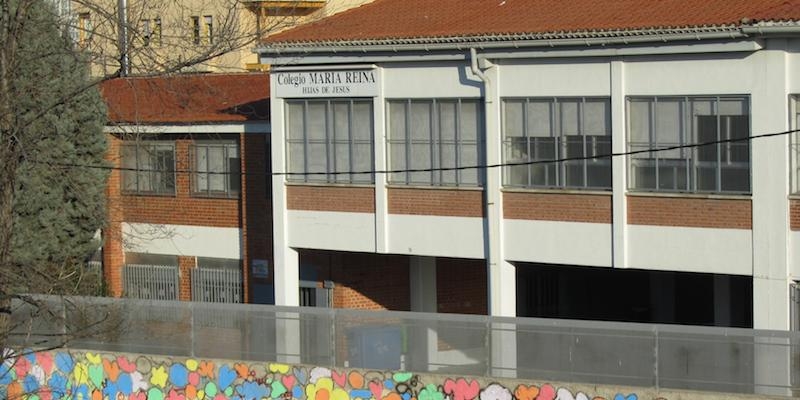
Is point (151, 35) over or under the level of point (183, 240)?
over

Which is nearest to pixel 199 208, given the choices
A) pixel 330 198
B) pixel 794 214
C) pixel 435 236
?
pixel 330 198

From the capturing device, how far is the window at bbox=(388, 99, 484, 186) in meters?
26.1

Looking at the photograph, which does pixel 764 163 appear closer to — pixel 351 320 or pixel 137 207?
pixel 351 320

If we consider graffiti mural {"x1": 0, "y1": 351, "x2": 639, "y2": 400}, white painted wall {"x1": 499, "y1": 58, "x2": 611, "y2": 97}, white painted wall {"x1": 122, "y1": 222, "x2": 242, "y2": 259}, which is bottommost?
graffiti mural {"x1": 0, "y1": 351, "x2": 639, "y2": 400}

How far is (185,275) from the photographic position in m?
32.0

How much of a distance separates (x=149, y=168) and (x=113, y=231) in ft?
5.18

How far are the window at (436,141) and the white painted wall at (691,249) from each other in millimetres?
3275

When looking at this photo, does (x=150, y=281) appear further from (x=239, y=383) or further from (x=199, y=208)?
(x=239, y=383)

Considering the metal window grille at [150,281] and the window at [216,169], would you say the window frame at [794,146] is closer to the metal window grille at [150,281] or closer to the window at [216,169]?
the window at [216,169]

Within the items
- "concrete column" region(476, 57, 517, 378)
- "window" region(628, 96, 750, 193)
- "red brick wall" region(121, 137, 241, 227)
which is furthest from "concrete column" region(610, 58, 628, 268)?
"red brick wall" region(121, 137, 241, 227)

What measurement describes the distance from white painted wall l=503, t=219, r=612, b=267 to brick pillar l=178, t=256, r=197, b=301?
857 centimetres

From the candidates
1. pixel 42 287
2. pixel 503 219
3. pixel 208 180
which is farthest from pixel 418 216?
pixel 42 287

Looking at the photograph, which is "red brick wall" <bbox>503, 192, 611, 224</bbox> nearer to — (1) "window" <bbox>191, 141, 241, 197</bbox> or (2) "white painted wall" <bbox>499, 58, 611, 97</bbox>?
(2) "white painted wall" <bbox>499, 58, 611, 97</bbox>

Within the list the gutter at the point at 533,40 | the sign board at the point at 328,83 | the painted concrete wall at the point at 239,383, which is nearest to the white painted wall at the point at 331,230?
the sign board at the point at 328,83
